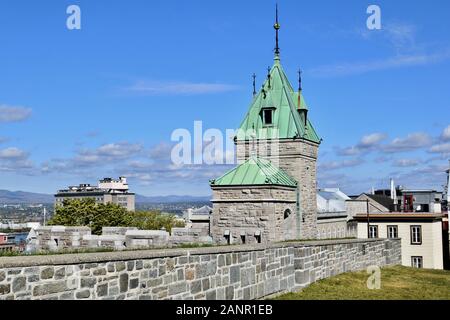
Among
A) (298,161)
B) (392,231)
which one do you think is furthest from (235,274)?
(392,231)

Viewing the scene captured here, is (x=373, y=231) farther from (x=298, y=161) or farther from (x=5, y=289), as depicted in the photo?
(x=5, y=289)

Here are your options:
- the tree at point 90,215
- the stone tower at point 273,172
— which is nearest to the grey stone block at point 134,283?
the stone tower at point 273,172

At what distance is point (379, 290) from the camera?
62.9ft

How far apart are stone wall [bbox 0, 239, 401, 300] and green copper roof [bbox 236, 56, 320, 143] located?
16976 mm

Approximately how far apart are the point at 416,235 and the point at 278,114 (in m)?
18.3

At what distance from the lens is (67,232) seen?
20.2 m

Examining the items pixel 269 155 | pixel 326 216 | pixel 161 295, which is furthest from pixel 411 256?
pixel 161 295

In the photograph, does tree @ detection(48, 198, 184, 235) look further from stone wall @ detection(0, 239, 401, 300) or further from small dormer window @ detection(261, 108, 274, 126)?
stone wall @ detection(0, 239, 401, 300)

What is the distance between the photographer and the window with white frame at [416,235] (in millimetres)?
47406

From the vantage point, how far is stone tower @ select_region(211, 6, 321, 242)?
30438mm

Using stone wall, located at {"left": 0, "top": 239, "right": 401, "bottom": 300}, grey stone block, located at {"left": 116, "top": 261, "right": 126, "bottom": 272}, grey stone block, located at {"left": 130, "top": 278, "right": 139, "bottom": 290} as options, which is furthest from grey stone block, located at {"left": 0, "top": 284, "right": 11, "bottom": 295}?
A: grey stone block, located at {"left": 130, "top": 278, "right": 139, "bottom": 290}
